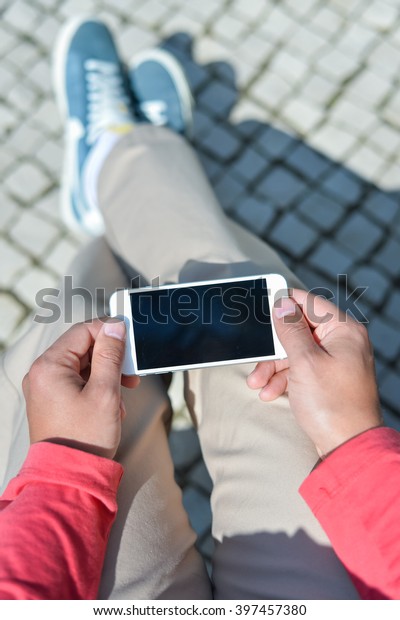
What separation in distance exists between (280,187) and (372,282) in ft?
2.00

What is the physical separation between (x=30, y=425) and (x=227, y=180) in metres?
1.65

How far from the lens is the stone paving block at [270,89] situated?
2822 millimetres

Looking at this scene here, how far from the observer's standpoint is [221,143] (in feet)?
9.05

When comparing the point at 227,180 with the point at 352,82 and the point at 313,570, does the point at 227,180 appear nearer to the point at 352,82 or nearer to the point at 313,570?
the point at 352,82

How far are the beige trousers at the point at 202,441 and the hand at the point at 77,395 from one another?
135 millimetres

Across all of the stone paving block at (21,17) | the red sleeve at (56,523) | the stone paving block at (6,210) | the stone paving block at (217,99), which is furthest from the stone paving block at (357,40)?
the red sleeve at (56,523)

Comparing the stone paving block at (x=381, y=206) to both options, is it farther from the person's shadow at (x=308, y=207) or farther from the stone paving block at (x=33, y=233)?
the stone paving block at (x=33, y=233)

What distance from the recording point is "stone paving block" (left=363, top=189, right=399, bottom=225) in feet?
8.63

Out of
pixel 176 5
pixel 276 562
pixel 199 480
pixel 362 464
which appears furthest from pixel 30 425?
pixel 176 5

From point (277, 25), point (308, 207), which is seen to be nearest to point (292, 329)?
point (308, 207)

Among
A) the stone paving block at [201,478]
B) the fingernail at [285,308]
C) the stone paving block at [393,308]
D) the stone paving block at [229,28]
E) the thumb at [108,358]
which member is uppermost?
the stone paving block at [229,28]

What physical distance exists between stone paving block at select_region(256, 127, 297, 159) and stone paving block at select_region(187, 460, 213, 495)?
4.79 feet

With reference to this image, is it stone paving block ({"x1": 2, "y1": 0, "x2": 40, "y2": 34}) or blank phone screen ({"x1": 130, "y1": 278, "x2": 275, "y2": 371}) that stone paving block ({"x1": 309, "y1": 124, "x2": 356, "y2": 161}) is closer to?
blank phone screen ({"x1": 130, "y1": 278, "x2": 275, "y2": 371})

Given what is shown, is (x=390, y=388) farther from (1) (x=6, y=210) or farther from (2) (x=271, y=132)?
(1) (x=6, y=210)
